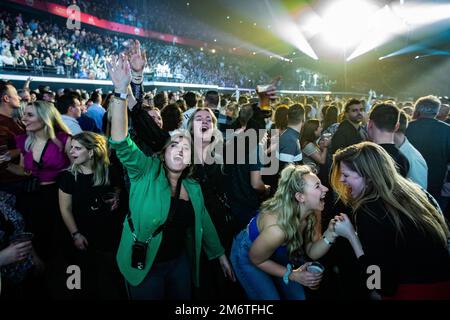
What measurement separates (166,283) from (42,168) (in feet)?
6.20

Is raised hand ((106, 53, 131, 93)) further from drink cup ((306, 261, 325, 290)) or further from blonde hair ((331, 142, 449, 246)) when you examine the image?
drink cup ((306, 261, 325, 290))

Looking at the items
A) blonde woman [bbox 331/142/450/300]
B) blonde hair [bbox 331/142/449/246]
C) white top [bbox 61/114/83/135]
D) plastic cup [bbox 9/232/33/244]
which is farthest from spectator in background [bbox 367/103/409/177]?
white top [bbox 61/114/83/135]

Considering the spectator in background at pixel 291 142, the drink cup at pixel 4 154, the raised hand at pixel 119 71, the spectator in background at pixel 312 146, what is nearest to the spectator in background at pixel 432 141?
the spectator in background at pixel 312 146

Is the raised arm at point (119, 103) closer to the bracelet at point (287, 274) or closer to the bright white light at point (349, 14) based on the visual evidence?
the bracelet at point (287, 274)

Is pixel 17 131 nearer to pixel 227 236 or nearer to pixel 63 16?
pixel 227 236

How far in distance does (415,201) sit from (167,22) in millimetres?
33942

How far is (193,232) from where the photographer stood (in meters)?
2.34

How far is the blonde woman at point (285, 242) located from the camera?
→ 2170mm

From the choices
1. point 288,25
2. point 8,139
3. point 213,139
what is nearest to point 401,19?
point 288,25

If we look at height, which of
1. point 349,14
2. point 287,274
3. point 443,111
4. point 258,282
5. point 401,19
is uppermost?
point 349,14

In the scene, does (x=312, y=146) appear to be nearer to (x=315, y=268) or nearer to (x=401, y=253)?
(x=315, y=268)

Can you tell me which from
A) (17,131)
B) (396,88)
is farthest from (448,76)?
(17,131)

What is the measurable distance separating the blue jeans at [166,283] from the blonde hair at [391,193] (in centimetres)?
132

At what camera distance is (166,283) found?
218 centimetres
